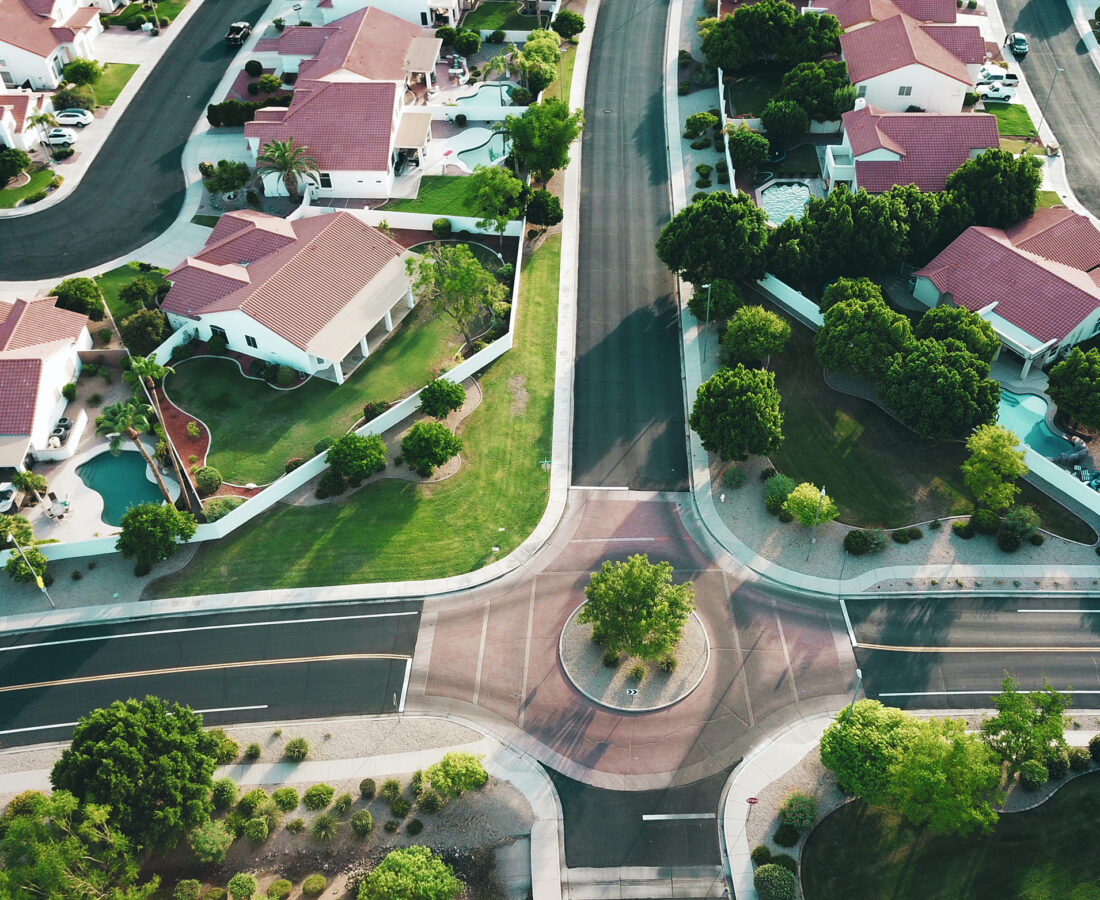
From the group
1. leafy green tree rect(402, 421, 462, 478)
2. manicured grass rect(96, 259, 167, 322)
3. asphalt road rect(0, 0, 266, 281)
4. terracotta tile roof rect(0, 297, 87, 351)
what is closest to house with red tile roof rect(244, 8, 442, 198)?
asphalt road rect(0, 0, 266, 281)

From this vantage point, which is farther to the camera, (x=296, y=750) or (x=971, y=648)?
(x=971, y=648)

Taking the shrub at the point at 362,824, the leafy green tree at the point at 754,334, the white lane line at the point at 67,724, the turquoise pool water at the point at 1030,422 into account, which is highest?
the leafy green tree at the point at 754,334

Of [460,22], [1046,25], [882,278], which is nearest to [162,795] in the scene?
[882,278]

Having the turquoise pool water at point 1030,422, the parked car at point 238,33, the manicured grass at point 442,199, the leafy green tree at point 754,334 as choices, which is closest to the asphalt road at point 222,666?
the leafy green tree at point 754,334

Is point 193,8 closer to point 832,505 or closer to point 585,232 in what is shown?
point 585,232

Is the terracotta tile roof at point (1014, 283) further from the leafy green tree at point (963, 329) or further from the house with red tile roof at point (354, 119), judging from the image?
the house with red tile roof at point (354, 119)

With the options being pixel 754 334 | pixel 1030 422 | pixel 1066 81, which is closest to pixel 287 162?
pixel 754 334

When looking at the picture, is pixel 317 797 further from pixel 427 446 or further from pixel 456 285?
pixel 456 285
